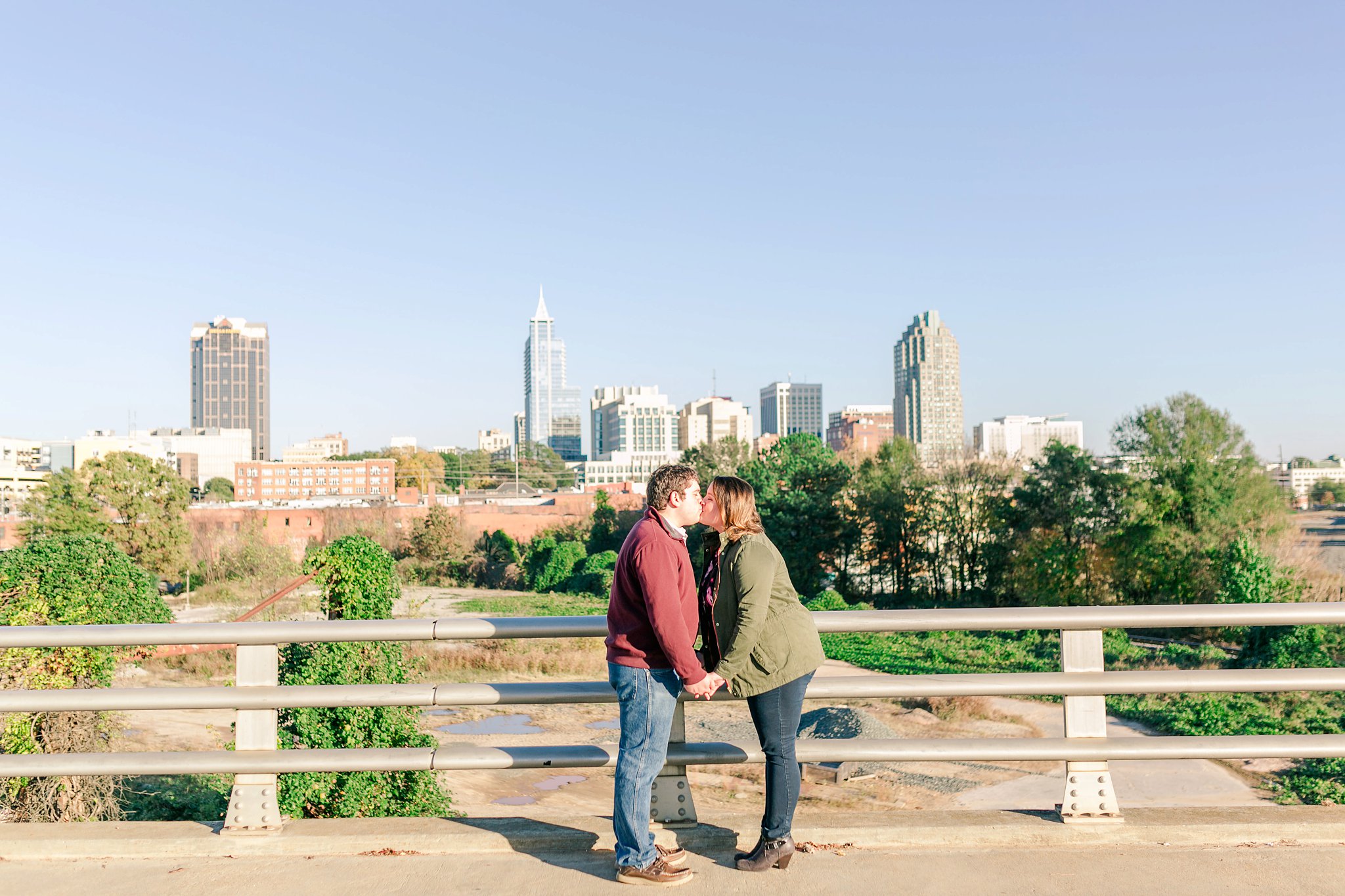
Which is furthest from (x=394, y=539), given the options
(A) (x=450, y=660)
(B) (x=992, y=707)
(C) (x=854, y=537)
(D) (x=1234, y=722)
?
(D) (x=1234, y=722)

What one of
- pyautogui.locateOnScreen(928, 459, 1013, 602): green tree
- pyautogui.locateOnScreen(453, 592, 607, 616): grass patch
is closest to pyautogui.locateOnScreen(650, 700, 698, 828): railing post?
pyautogui.locateOnScreen(453, 592, 607, 616): grass patch

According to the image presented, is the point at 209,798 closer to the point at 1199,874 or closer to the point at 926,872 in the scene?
the point at 926,872

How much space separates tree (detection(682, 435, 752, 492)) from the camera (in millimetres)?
65562

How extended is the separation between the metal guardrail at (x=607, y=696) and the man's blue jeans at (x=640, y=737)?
239mm

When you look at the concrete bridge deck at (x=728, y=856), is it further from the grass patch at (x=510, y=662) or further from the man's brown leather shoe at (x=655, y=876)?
the grass patch at (x=510, y=662)

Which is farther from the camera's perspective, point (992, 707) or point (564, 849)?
point (992, 707)

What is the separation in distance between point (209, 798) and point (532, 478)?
15924 cm

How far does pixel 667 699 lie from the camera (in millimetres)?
3928

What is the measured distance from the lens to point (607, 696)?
4133mm

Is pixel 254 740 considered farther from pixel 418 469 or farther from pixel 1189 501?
pixel 418 469

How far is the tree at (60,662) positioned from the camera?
6.05m

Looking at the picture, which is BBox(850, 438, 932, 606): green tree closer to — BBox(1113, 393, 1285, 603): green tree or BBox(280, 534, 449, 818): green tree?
BBox(1113, 393, 1285, 603): green tree

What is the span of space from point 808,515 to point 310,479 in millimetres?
110639

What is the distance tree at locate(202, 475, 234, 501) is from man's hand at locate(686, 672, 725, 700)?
161598 millimetres
